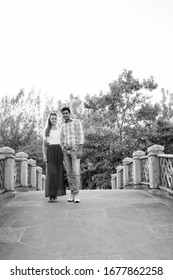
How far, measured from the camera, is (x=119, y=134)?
19.6 m

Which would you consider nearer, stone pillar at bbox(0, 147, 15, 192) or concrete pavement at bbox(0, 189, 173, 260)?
concrete pavement at bbox(0, 189, 173, 260)

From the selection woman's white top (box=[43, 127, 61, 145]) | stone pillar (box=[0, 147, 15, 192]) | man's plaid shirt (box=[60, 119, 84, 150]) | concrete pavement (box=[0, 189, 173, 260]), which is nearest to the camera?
concrete pavement (box=[0, 189, 173, 260])

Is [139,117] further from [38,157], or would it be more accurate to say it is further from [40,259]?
[40,259]

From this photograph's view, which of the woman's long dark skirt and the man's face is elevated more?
the man's face

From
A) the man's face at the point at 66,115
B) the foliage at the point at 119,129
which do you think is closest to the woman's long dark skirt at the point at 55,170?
the man's face at the point at 66,115

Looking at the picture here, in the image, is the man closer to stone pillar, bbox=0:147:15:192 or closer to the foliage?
stone pillar, bbox=0:147:15:192

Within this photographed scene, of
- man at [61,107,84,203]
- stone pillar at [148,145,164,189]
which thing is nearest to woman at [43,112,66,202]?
man at [61,107,84,203]

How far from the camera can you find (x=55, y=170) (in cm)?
604

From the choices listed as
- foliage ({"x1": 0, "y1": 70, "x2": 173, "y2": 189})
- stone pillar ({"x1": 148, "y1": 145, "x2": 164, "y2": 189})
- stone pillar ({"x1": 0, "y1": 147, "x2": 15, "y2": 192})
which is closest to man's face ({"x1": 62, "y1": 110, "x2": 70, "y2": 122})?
stone pillar ({"x1": 0, "y1": 147, "x2": 15, "y2": 192})

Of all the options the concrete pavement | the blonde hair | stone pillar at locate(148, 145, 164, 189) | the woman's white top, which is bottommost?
the concrete pavement

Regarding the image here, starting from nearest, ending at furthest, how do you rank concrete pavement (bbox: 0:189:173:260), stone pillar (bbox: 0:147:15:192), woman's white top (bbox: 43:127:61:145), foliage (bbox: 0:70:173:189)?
1. concrete pavement (bbox: 0:189:173:260)
2. woman's white top (bbox: 43:127:61:145)
3. stone pillar (bbox: 0:147:15:192)
4. foliage (bbox: 0:70:173:189)

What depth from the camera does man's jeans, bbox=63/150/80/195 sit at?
598cm
